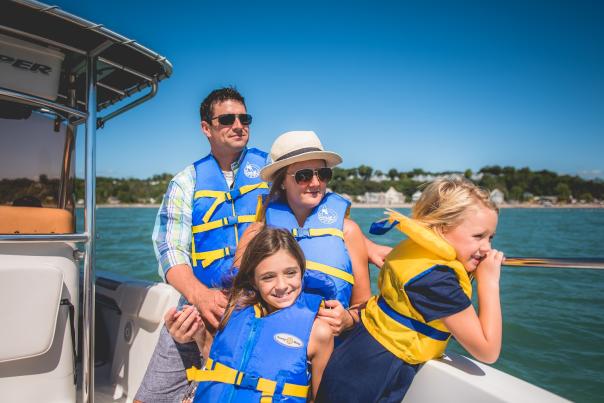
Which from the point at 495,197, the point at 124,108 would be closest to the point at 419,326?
the point at 124,108

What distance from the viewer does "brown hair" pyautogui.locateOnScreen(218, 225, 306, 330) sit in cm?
175

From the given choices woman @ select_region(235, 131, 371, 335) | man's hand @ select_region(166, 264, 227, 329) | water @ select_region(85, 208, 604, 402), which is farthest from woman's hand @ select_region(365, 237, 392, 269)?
water @ select_region(85, 208, 604, 402)

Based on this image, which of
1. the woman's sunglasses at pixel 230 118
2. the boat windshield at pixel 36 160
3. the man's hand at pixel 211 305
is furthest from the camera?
the woman's sunglasses at pixel 230 118

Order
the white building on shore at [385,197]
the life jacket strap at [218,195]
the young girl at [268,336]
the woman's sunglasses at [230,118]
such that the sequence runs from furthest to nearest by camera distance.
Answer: the white building on shore at [385,197]
the woman's sunglasses at [230,118]
the life jacket strap at [218,195]
the young girl at [268,336]

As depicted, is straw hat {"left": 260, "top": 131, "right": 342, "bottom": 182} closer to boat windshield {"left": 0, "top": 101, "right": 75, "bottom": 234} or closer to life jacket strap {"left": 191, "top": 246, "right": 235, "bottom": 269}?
life jacket strap {"left": 191, "top": 246, "right": 235, "bottom": 269}

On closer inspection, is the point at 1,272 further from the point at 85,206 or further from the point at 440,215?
the point at 440,215

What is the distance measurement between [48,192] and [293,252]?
1637mm

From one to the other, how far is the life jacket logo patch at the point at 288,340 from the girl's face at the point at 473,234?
2.33 ft

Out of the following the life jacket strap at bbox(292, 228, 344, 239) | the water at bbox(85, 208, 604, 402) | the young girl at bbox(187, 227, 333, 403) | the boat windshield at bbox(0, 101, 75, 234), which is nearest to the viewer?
the young girl at bbox(187, 227, 333, 403)

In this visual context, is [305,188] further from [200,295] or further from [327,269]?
[200,295]

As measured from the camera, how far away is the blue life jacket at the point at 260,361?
1.47 meters

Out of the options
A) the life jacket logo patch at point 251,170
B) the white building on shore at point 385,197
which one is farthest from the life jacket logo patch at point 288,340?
the white building on shore at point 385,197

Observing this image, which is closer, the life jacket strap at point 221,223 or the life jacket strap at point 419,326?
the life jacket strap at point 419,326

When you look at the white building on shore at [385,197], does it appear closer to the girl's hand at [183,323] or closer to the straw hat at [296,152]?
the straw hat at [296,152]
